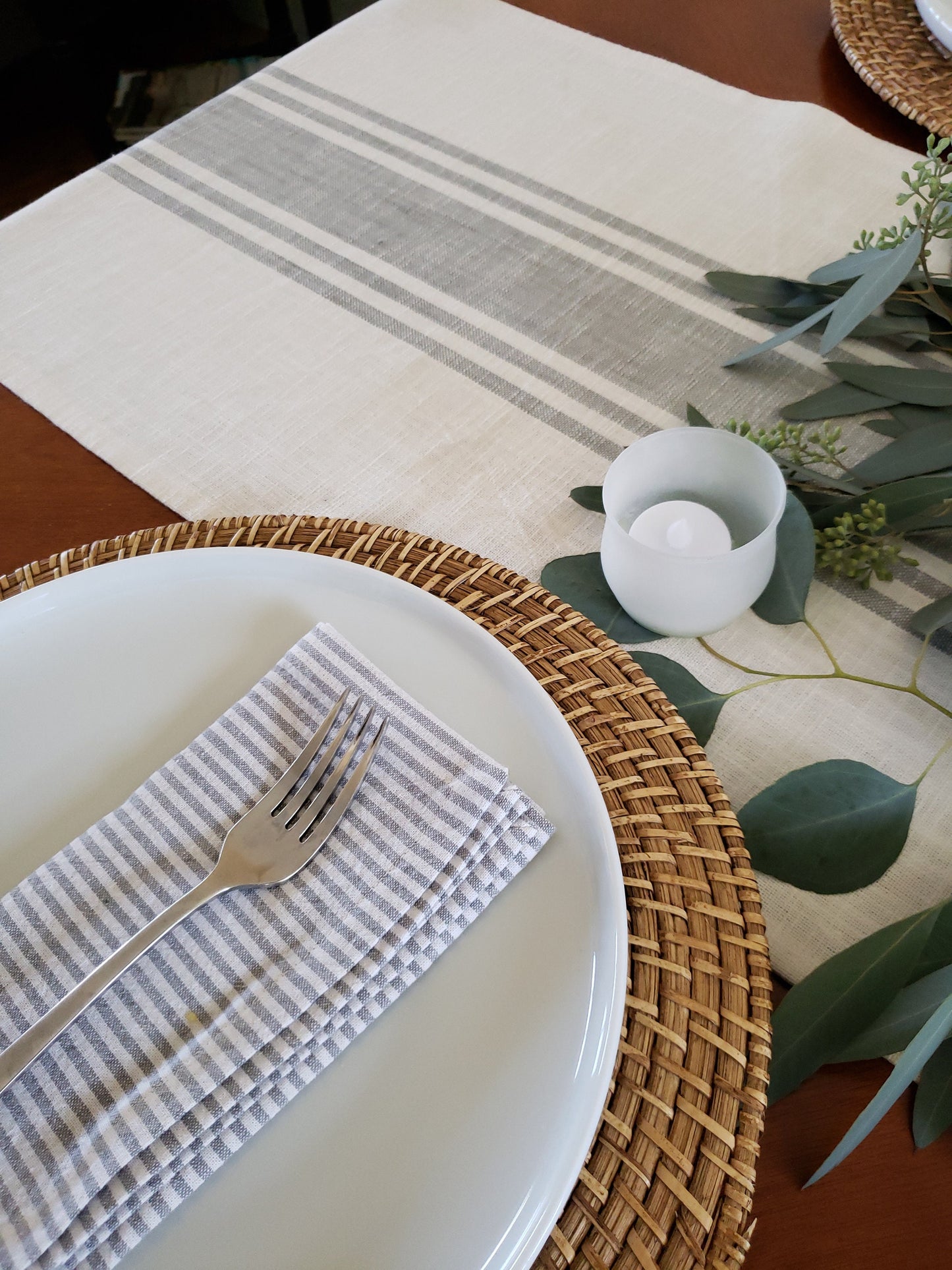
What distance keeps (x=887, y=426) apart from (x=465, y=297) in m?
0.29

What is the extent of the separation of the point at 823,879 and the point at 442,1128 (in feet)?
0.65

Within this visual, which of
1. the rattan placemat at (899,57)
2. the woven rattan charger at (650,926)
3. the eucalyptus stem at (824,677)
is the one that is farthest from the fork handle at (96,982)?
the rattan placemat at (899,57)

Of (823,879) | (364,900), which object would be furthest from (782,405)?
(364,900)

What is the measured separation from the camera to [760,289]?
2.08 ft

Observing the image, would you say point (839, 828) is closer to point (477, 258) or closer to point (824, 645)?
point (824, 645)

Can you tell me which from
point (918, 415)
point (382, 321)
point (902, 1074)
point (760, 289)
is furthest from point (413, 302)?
point (902, 1074)

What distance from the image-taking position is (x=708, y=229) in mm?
689

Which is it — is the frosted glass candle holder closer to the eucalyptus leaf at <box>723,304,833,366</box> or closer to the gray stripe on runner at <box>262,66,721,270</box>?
the eucalyptus leaf at <box>723,304,833,366</box>

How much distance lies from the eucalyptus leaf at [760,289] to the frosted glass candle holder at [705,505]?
0.72 ft

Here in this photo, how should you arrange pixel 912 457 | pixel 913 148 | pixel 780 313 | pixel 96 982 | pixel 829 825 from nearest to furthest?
1. pixel 96 982
2. pixel 829 825
3. pixel 912 457
4. pixel 780 313
5. pixel 913 148

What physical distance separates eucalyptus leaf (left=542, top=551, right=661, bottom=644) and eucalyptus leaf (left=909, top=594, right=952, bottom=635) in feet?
0.41

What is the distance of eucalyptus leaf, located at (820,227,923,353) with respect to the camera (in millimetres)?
531

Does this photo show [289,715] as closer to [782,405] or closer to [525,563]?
[525,563]

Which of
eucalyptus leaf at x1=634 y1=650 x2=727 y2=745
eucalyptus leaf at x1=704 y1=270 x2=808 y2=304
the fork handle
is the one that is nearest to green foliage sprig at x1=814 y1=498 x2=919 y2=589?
eucalyptus leaf at x1=634 y1=650 x2=727 y2=745
